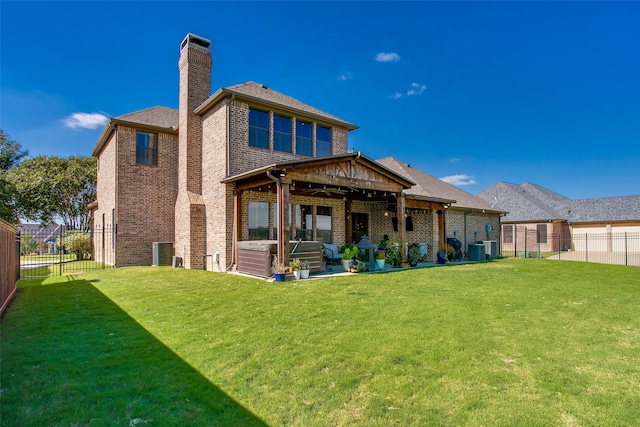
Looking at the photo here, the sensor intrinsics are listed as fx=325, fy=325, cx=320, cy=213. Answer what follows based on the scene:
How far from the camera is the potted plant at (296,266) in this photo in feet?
31.9

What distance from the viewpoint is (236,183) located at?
39.3ft

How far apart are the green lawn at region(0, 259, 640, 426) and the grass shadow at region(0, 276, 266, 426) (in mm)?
17

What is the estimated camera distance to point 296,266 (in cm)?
986

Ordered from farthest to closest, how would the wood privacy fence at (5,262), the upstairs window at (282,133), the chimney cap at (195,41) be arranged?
the chimney cap at (195,41) < the upstairs window at (282,133) < the wood privacy fence at (5,262)

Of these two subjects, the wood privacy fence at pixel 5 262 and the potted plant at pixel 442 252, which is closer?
the wood privacy fence at pixel 5 262

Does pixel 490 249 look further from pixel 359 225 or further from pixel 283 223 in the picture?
pixel 283 223

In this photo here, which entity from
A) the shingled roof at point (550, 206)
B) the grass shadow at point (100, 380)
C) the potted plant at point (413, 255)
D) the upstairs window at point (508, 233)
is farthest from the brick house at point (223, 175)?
the shingled roof at point (550, 206)

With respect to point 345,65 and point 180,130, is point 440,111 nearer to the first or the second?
point 345,65

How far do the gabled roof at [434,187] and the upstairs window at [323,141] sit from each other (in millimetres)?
5597

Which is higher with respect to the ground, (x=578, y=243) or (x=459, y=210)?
(x=459, y=210)

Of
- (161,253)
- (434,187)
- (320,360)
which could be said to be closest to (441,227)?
(434,187)

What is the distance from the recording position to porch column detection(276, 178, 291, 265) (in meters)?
9.71

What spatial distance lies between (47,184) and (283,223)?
26474mm

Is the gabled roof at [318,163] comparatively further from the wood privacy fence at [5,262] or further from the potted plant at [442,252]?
the wood privacy fence at [5,262]
